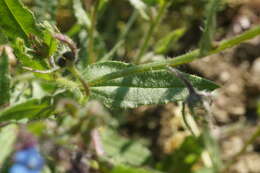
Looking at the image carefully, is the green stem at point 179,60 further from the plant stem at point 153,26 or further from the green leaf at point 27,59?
the plant stem at point 153,26

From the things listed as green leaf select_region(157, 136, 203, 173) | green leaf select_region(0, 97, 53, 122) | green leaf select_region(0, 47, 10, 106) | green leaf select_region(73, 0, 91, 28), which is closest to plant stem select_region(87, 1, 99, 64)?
green leaf select_region(73, 0, 91, 28)

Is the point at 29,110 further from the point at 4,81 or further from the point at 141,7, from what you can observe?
the point at 141,7

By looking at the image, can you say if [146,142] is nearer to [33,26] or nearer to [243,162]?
[243,162]

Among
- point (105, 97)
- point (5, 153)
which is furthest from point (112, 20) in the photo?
point (105, 97)

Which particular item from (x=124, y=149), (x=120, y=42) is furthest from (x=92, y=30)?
(x=124, y=149)

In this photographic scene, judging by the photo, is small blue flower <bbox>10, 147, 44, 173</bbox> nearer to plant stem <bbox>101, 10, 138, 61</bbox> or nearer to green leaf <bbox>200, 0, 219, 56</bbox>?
plant stem <bbox>101, 10, 138, 61</bbox>
